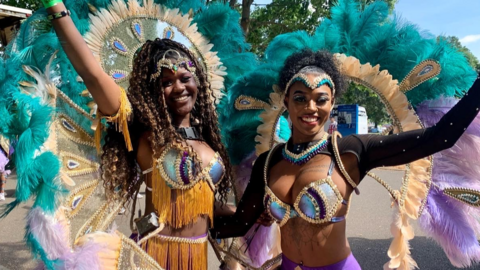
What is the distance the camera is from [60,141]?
6.48ft

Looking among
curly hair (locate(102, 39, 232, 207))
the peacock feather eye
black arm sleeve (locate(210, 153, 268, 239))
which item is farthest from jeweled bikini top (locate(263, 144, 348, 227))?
the peacock feather eye

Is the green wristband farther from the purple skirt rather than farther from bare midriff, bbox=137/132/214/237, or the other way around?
the purple skirt

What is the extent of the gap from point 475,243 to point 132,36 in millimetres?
2604

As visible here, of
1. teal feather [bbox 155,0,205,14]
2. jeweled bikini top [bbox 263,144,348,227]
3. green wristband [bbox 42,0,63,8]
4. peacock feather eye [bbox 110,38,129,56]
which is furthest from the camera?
teal feather [bbox 155,0,205,14]

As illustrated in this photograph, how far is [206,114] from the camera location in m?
2.14

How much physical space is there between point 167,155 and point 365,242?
335cm

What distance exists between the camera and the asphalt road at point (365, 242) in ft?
12.2

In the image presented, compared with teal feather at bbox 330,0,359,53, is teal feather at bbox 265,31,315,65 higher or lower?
lower

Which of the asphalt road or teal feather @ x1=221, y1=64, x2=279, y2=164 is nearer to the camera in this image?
teal feather @ x1=221, y1=64, x2=279, y2=164

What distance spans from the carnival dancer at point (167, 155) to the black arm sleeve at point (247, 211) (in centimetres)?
11

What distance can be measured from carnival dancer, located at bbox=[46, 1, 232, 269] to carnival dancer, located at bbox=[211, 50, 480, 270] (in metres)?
0.37

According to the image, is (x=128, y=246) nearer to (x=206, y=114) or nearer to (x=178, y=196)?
(x=178, y=196)

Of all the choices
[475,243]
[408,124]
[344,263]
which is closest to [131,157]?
[344,263]

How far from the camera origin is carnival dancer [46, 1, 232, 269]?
1.82 metres
